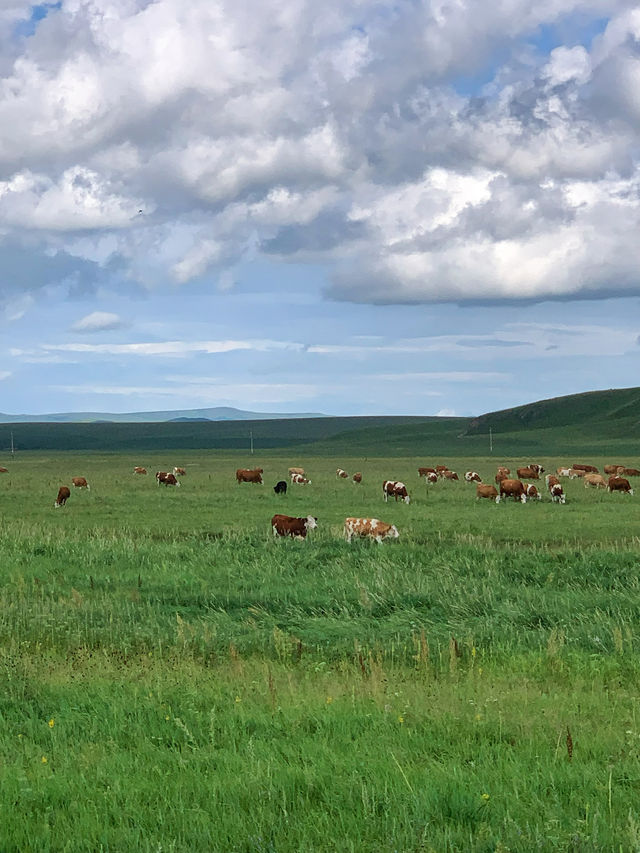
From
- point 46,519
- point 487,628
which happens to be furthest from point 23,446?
point 487,628

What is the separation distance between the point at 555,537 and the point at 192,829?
2112 cm

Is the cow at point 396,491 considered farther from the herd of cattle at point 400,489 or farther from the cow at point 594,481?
the cow at point 594,481

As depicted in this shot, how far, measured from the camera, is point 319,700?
25.1 ft

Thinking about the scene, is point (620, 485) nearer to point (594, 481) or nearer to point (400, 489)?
point (594, 481)

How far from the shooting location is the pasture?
5.10 m

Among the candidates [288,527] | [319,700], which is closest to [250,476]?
[288,527]

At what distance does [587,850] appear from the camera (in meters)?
4.55

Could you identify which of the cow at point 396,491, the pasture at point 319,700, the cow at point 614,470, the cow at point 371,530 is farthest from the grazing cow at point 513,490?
the cow at point 614,470

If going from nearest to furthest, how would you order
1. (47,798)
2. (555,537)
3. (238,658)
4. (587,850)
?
(587,850) < (47,798) < (238,658) < (555,537)

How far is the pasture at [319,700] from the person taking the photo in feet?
16.7

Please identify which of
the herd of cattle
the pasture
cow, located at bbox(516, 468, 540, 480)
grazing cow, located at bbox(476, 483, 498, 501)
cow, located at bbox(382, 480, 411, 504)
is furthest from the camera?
cow, located at bbox(516, 468, 540, 480)

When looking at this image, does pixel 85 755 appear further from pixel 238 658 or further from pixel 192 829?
pixel 238 658

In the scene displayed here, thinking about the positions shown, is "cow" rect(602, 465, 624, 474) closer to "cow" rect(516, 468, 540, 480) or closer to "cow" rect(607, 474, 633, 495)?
"cow" rect(516, 468, 540, 480)

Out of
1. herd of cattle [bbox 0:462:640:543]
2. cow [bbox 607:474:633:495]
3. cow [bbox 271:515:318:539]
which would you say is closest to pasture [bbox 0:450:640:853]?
herd of cattle [bbox 0:462:640:543]
